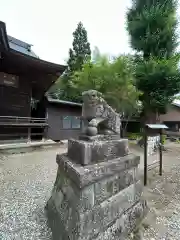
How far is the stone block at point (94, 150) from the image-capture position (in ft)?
6.03

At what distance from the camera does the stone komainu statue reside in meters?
2.08

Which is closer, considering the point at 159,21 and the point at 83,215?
the point at 83,215

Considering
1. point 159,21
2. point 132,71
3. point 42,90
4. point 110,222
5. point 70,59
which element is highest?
point 70,59

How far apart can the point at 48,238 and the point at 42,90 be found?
8.30 meters

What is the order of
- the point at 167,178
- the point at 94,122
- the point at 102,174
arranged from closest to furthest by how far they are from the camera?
the point at 102,174, the point at 94,122, the point at 167,178

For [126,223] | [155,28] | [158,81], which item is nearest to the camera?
[126,223]

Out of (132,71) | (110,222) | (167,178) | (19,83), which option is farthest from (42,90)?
(110,222)

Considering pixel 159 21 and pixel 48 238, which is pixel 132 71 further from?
pixel 48 238

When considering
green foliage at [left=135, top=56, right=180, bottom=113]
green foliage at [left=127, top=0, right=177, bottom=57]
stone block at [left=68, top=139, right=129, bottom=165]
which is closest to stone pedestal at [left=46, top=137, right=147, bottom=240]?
stone block at [left=68, top=139, right=129, bottom=165]

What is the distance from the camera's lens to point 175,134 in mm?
13055

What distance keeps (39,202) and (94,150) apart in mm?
1644

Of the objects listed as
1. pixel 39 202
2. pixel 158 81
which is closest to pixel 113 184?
pixel 39 202

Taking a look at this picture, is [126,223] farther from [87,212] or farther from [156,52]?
[156,52]

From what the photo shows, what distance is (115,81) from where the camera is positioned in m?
9.73
